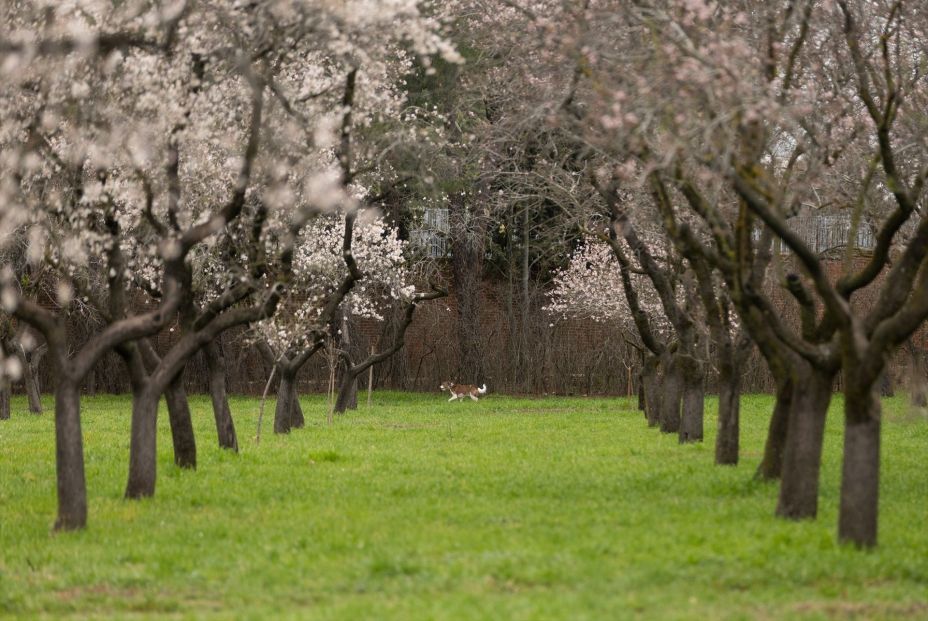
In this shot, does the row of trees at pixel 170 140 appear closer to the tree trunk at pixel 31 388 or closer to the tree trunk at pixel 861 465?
A: the tree trunk at pixel 861 465

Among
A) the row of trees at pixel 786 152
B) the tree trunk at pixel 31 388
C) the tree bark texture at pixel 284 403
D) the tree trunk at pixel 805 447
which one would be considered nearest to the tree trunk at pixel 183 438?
the row of trees at pixel 786 152

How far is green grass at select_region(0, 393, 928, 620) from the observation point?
27.5ft

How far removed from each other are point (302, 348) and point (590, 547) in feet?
51.4

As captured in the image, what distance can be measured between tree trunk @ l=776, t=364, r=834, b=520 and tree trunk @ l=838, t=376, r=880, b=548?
1428mm

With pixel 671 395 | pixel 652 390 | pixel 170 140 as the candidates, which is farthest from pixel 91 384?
pixel 170 140

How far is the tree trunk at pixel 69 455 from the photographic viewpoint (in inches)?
446

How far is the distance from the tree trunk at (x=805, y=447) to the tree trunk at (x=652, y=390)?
46.5ft

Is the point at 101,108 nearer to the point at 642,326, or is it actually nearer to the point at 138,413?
the point at 138,413

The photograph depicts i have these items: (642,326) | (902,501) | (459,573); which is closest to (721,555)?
(459,573)

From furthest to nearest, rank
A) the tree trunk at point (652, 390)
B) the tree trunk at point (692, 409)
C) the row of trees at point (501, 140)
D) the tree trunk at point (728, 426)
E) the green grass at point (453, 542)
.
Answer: the tree trunk at point (652, 390) → the tree trunk at point (692, 409) → the tree trunk at point (728, 426) → the row of trees at point (501, 140) → the green grass at point (453, 542)

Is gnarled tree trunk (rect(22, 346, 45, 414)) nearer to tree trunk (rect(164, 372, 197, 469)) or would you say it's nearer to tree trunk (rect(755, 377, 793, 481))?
tree trunk (rect(164, 372, 197, 469))

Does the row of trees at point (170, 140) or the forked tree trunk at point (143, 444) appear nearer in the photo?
the row of trees at point (170, 140)

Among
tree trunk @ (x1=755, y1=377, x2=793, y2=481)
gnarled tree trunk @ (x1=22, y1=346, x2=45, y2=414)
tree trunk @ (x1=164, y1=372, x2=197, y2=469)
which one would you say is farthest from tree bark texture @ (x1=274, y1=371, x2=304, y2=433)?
tree trunk @ (x1=755, y1=377, x2=793, y2=481)

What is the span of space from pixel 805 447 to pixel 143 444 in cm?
647
